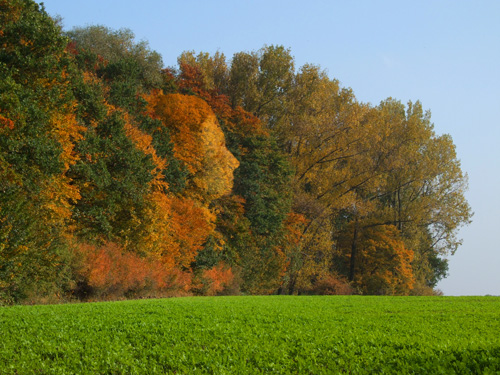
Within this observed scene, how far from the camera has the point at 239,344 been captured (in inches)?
481

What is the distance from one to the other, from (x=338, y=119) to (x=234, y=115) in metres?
11.6

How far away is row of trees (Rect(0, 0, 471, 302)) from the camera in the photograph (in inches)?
974

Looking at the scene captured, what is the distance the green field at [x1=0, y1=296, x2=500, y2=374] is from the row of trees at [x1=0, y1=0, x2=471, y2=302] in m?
9.06

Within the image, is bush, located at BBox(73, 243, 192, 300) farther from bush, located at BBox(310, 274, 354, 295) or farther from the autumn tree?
bush, located at BBox(310, 274, 354, 295)

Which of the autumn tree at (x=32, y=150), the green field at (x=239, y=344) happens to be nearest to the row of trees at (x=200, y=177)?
the autumn tree at (x=32, y=150)

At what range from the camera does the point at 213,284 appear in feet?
133

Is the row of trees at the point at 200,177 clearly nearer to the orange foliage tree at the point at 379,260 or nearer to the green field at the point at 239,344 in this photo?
the orange foliage tree at the point at 379,260

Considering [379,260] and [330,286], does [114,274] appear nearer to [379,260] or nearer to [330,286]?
[330,286]

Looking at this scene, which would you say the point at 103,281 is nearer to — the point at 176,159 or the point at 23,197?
the point at 23,197

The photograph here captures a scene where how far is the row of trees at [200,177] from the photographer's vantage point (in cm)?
2475

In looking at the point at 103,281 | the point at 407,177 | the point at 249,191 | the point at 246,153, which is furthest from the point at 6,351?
the point at 407,177

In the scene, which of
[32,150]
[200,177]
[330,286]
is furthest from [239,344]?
[330,286]

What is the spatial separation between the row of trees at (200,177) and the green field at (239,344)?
29.7 feet

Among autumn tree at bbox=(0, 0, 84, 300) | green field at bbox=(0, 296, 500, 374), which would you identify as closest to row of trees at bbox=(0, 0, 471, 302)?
autumn tree at bbox=(0, 0, 84, 300)
